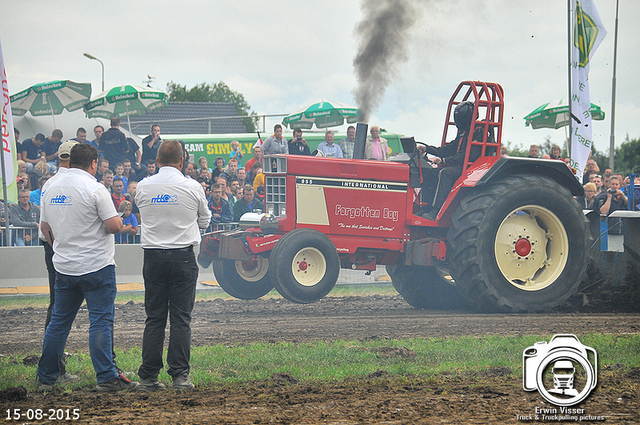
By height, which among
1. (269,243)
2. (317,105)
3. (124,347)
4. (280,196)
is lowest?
(124,347)

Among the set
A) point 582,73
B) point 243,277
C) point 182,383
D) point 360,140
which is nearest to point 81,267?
point 182,383

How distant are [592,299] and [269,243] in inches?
170

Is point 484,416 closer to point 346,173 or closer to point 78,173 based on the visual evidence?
point 78,173

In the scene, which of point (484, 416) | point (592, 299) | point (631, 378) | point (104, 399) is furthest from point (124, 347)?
point (592, 299)

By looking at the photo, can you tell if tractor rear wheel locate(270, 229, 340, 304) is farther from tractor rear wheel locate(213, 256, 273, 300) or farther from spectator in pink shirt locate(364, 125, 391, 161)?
spectator in pink shirt locate(364, 125, 391, 161)

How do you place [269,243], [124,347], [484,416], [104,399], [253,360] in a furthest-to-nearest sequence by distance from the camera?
1. [269,243]
2. [124,347]
3. [253,360]
4. [104,399]
5. [484,416]

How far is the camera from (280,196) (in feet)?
30.5

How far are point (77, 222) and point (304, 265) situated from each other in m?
4.08

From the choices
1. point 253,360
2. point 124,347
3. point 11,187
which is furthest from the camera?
point 11,187

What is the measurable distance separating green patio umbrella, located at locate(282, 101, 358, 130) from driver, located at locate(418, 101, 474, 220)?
8.85 metres

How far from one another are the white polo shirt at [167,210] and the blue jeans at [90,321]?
1.43 ft

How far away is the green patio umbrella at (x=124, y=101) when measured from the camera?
16.4 metres

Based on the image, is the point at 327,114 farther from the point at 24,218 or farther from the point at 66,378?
the point at 66,378

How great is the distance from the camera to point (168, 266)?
508 centimetres
